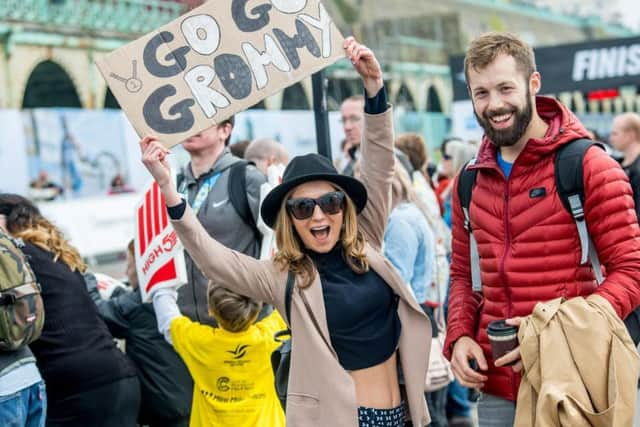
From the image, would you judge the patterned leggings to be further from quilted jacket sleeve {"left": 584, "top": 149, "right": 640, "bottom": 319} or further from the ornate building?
the ornate building

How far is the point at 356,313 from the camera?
354 centimetres

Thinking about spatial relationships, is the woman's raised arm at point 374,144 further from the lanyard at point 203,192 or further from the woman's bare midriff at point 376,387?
the lanyard at point 203,192

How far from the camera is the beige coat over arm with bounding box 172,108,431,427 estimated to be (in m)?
3.44

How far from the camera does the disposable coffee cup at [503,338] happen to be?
3.19 metres

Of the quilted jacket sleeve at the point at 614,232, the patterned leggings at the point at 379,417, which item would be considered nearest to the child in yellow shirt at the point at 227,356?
the patterned leggings at the point at 379,417

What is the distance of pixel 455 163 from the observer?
930cm

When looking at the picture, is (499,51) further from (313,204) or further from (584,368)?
(584,368)

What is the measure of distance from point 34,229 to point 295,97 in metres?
37.2

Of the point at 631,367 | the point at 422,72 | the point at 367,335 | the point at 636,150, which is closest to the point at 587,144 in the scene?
the point at 631,367

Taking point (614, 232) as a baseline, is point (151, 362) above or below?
below

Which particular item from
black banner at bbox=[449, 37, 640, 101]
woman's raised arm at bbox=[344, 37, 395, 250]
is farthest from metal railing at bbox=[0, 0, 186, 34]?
woman's raised arm at bbox=[344, 37, 395, 250]

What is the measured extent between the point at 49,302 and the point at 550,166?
243 cm

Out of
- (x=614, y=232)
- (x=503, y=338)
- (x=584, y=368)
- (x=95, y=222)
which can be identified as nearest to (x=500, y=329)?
(x=503, y=338)

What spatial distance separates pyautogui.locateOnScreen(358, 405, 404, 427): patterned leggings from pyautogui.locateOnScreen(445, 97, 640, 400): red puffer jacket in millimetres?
287
